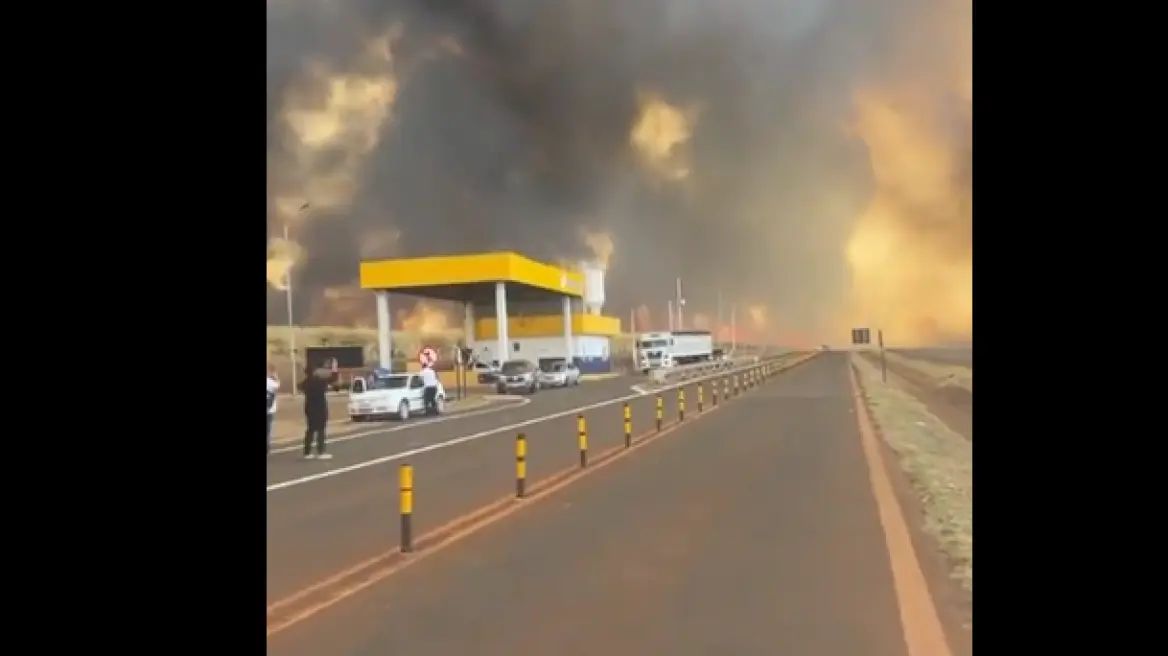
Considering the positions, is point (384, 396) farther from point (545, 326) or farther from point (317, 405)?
point (545, 326)

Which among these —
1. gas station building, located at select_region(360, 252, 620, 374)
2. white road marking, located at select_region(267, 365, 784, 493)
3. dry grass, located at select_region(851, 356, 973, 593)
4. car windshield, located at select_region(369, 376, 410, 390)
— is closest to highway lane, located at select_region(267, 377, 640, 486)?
white road marking, located at select_region(267, 365, 784, 493)

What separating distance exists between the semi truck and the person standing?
113 ft

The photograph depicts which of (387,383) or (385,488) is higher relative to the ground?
(387,383)

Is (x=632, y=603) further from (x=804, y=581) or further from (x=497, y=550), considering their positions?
(x=497, y=550)

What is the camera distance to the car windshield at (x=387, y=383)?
20.3 meters

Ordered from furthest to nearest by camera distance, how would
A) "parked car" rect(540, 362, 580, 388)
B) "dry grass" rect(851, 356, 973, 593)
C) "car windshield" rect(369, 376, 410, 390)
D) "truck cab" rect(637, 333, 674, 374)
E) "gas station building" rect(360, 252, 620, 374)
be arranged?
"truck cab" rect(637, 333, 674, 374) → "parked car" rect(540, 362, 580, 388) → "car windshield" rect(369, 376, 410, 390) → "gas station building" rect(360, 252, 620, 374) → "dry grass" rect(851, 356, 973, 593)

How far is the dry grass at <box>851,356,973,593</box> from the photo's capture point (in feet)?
23.8

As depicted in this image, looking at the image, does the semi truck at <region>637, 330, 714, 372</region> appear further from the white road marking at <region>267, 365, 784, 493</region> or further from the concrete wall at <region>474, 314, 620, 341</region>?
the white road marking at <region>267, 365, 784, 493</region>

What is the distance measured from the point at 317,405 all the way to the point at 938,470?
8.09 meters

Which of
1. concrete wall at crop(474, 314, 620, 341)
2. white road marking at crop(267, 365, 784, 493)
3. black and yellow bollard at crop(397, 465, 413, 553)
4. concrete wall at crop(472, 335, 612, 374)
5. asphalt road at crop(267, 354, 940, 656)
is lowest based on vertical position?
white road marking at crop(267, 365, 784, 493)

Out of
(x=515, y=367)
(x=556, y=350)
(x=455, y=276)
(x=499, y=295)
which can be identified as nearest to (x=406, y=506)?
(x=455, y=276)

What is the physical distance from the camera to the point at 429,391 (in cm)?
2186
